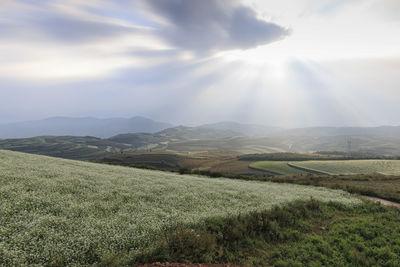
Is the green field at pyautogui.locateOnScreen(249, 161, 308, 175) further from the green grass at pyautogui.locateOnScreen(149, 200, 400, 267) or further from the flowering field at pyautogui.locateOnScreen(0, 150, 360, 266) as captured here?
the flowering field at pyautogui.locateOnScreen(0, 150, 360, 266)

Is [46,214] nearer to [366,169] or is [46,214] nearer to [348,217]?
[348,217]

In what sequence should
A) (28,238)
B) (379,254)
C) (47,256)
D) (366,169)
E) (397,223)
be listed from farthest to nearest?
(366,169) < (397,223) < (379,254) < (28,238) < (47,256)

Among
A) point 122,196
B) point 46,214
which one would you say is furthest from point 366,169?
point 46,214

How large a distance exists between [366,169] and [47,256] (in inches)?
3020

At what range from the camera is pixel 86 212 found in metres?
9.80

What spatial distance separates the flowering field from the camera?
22.4 feet

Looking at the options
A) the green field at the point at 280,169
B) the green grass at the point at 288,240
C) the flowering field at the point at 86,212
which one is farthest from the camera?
the green field at the point at 280,169

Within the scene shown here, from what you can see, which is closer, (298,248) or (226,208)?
(298,248)

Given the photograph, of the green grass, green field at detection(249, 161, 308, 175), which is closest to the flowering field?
the green grass

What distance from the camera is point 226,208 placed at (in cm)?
1339

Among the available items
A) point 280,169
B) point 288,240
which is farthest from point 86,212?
point 280,169

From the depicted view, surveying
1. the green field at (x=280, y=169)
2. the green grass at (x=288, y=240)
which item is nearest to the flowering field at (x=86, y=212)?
the green grass at (x=288, y=240)

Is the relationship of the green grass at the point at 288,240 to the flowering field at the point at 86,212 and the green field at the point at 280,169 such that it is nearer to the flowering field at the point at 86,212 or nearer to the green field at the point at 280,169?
the flowering field at the point at 86,212

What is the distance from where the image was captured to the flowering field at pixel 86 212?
6836 mm
